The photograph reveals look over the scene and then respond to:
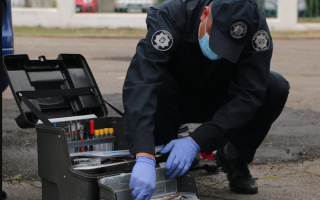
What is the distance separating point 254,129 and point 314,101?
3.04m

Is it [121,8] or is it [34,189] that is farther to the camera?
[121,8]

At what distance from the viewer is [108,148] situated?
99.6 inches

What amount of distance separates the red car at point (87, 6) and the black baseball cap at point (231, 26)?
51.7 ft

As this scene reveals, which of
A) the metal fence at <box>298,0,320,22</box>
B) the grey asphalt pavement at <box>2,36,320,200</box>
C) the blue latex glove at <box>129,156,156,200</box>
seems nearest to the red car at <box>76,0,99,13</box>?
the metal fence at <box>298,0,320,22</box>

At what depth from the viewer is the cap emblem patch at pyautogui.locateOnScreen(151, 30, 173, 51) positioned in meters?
2.04

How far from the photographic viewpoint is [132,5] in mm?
17188

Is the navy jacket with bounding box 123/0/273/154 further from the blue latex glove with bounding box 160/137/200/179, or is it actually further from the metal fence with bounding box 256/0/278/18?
the metal fence with bounding box 256/0/278/18

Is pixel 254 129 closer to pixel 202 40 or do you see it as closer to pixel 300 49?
pixel 202 40

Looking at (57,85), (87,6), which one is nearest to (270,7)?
(87,6)

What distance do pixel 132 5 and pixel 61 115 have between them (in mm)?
15054

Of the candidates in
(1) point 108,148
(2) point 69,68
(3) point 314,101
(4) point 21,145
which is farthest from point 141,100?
(3) point 314,101

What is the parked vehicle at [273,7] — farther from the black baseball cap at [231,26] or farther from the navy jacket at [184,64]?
the black baseball cap at [231,26]

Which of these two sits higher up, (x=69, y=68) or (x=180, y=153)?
(x=69, y=68)

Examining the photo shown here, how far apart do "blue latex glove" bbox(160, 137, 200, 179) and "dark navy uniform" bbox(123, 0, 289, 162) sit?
0.20 feet
